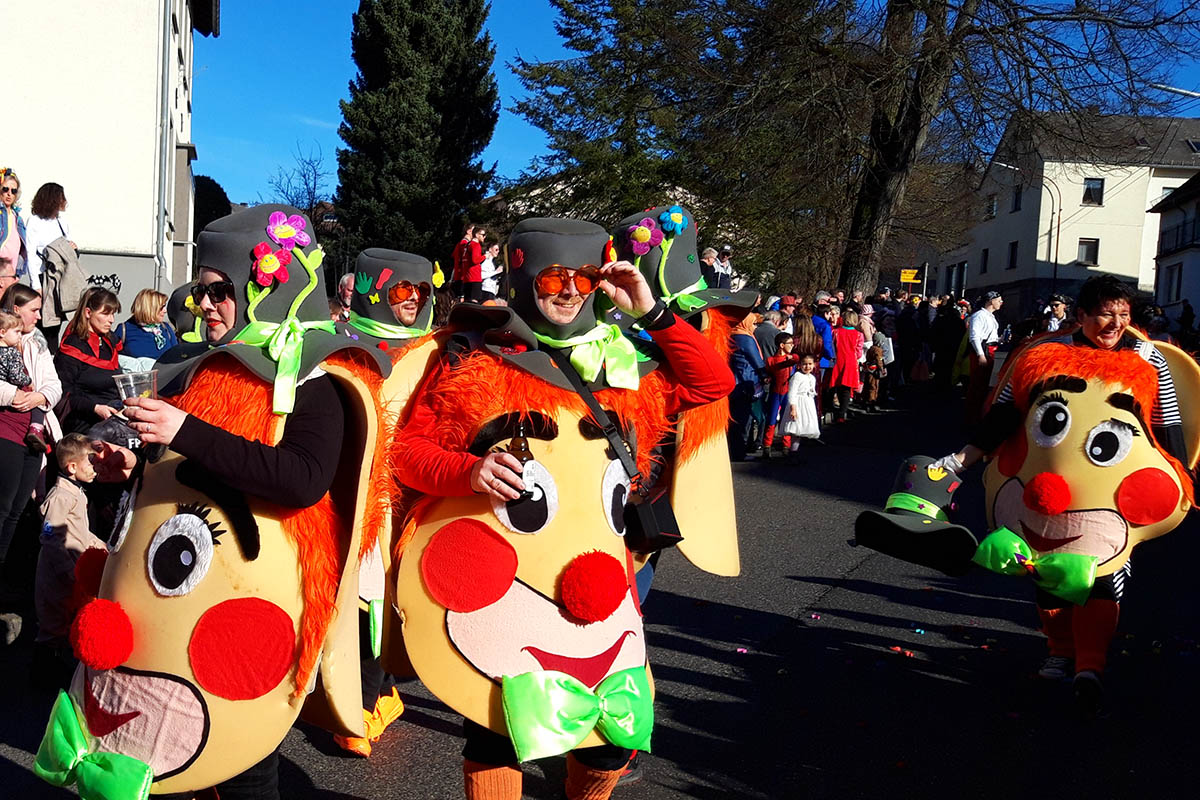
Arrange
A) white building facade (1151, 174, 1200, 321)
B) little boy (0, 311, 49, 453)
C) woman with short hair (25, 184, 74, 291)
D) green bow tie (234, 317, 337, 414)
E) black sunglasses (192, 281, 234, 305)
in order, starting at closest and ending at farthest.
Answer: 1. green bow tie (234, 317, 337, 414)
2. black sunglasses (192, 281, 234, 305)
3. little boy (0, 311, 49, 453)
4. woman with short hair (25, 184, 74, 291)
5. white building facade (1151, 174, 1200, 321)

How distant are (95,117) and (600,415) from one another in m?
13.1

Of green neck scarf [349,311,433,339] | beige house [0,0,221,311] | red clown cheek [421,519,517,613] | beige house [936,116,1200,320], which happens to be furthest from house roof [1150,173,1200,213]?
red clown cheek [421,519,517,613]

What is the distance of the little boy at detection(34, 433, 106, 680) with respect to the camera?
469 centimetres

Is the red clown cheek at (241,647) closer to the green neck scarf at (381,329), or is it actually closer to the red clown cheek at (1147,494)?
the green neck scarf at (381,329)

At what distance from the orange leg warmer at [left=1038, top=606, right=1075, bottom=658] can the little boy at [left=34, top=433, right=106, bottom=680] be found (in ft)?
14.4

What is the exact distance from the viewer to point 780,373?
38.5 ft

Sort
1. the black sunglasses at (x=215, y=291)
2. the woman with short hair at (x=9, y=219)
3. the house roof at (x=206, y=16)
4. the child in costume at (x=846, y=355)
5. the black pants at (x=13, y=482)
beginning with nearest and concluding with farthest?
the black sunglasses at (x=215, y=291)
the black pants at (x=13, y=482)
the woman with short hair at (x=9, y=219)
the child in costume at (x=846, y=355)
the house roof at (x=206, y=16)

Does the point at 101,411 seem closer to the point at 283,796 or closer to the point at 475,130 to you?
the point at 283,796

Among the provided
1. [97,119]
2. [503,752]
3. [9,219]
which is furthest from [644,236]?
[97,119]

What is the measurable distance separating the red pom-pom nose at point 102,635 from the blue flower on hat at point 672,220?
2.18m

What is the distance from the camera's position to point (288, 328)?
102 inches

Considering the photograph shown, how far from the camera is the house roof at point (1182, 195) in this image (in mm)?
40219

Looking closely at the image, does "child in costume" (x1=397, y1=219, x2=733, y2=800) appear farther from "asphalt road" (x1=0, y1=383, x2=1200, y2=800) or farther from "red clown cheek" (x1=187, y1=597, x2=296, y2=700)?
"asphalt road" (x1=0, y1=383, x2=1200, y2=800)

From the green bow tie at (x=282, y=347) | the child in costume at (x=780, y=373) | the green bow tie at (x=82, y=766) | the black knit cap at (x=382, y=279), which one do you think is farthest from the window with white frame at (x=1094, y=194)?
the green bow tie at (x=82, y=766)
